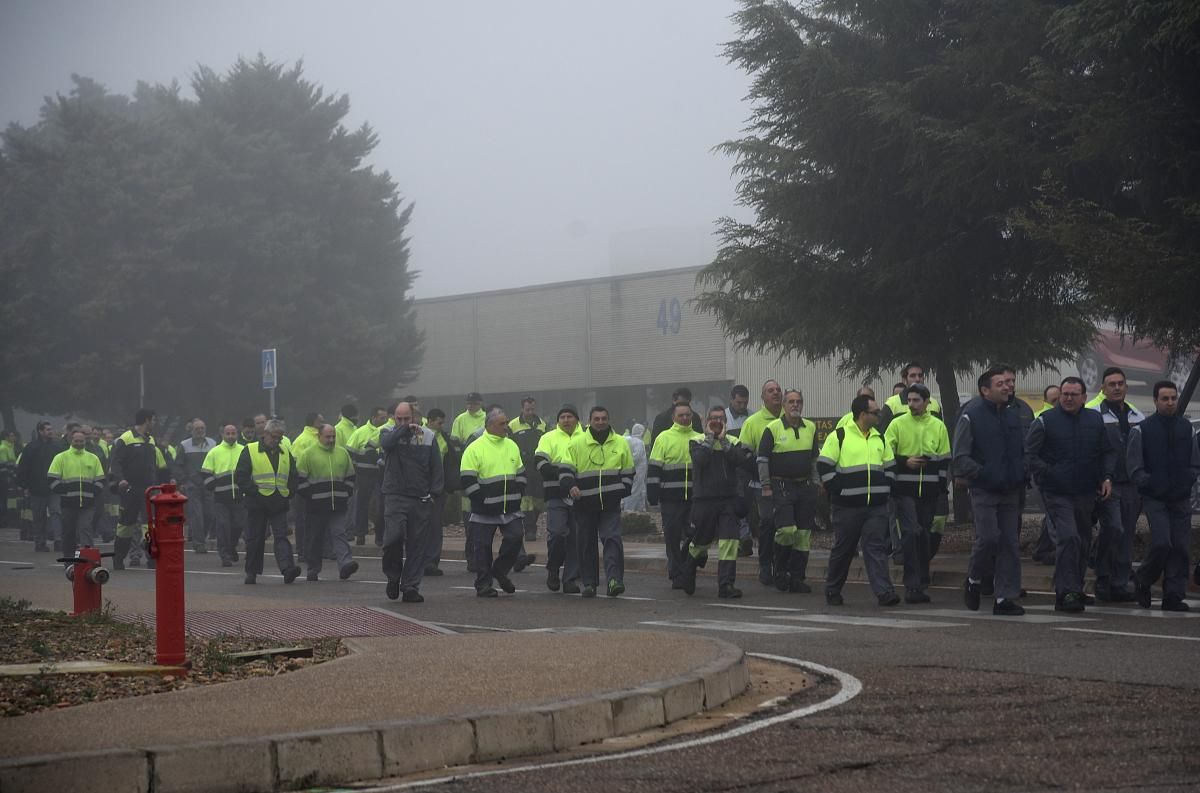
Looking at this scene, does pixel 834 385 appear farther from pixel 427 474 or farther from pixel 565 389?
A: pixel 427 474

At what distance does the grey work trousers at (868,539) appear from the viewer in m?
15.8

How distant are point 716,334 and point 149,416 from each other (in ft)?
110

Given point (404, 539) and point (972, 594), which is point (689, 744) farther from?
point (404, 539)

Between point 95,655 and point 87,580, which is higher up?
point 87,580

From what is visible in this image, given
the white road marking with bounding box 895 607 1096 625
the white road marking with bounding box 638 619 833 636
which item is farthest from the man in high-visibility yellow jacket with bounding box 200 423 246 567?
the white road marking with bounding box 895 607 1096 625

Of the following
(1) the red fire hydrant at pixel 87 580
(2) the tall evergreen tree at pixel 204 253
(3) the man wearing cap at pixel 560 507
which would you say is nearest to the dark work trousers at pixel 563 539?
(3) the man wearing cap at pixel 560 507

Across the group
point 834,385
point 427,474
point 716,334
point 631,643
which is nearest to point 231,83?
point 716,334

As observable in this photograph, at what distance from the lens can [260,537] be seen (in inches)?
829

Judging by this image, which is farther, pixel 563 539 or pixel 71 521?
pixel 71 521

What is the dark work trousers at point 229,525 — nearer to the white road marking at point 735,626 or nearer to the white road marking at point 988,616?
the white road marking at point 735,626

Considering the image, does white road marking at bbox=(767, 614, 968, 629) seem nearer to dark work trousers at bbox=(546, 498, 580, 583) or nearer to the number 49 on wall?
dark work trousers at bbox=(546, 498, 580, 583)

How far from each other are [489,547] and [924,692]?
359 inches

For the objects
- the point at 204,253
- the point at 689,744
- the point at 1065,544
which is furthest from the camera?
the point at 204,253

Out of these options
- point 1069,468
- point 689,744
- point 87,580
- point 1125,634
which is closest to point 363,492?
point 87,580
